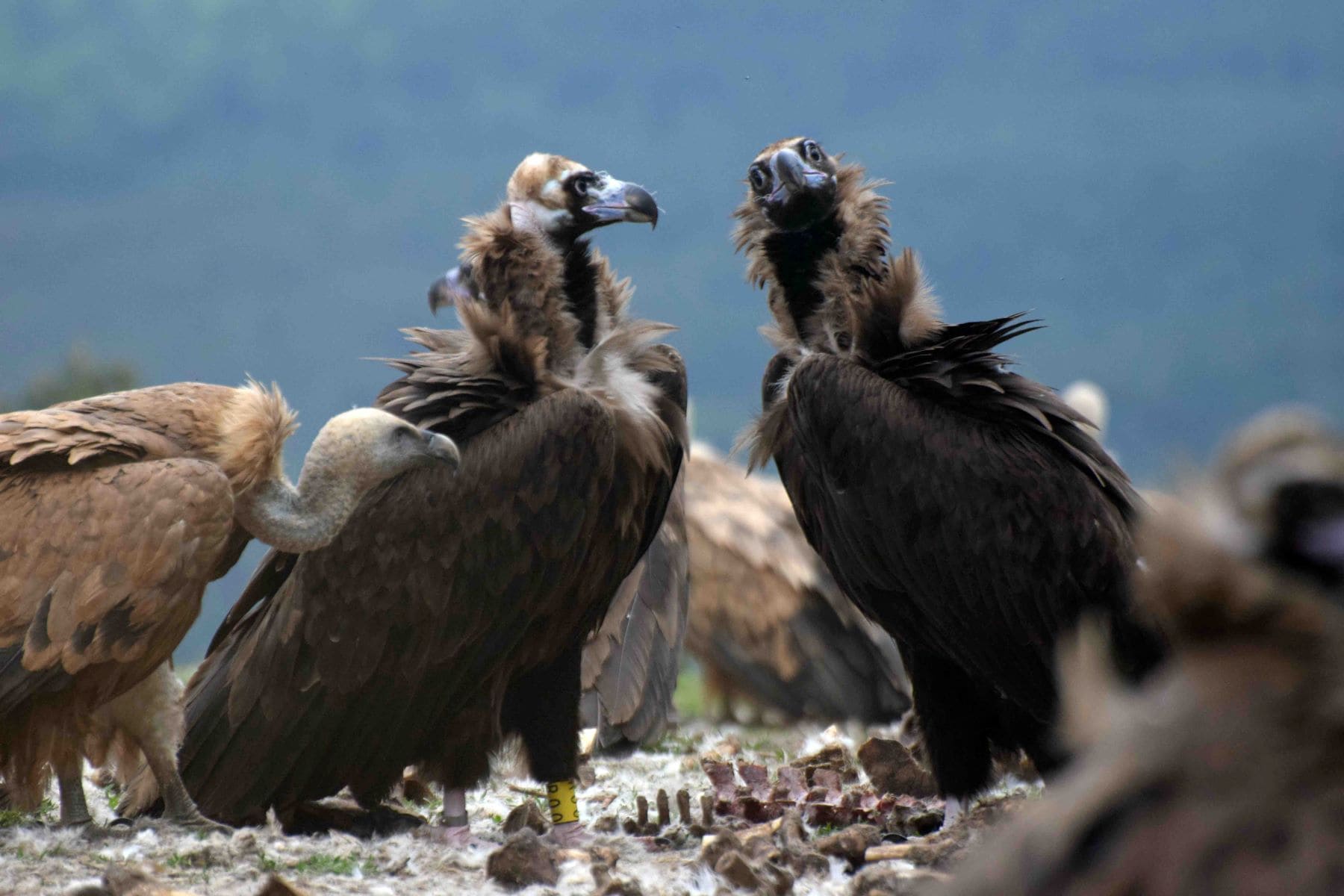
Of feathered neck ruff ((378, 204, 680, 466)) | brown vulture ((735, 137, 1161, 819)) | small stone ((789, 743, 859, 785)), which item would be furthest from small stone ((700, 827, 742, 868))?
small stone ((789, 743, 859, 785))

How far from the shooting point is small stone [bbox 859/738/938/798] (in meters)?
5.16

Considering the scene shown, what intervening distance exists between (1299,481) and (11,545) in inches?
135

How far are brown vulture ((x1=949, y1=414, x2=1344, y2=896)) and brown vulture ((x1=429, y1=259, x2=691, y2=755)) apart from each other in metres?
4.06

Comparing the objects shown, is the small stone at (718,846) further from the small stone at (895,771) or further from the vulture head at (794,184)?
the vulture head at (794,184)

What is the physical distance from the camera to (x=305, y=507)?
14.2 ft

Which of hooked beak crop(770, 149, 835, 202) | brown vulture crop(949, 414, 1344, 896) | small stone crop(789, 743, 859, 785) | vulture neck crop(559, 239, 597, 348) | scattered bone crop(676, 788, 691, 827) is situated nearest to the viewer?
brown vulture crop(949, 414, 1344, 896)

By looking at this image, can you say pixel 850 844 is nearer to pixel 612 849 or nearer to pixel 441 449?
pixel 612 849

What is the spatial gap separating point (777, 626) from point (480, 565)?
14.7 ft

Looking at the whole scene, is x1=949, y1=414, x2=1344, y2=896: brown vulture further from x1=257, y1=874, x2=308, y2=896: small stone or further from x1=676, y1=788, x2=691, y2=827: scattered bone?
x1=676, y1=788, x2=691, y2=827: scattered bone

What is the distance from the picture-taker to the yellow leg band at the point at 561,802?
466 cm

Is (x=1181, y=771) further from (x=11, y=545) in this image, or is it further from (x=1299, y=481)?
(x=11, y=545)

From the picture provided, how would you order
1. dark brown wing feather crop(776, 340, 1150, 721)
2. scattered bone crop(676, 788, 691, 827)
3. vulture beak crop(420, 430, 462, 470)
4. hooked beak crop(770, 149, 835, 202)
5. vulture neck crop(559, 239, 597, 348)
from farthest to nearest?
hooked beak crop(770, 149, 835, 202), vulture neck crop(559, 239, 597, 348), scattered bone crop(676, 788, 691, 827), vulture beak crop(420, 430, 462, 470), dark brown wing feather crop(776, 340, 1150, 721)

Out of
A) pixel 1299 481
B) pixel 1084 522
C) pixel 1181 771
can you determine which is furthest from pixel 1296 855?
pixel 1084 522

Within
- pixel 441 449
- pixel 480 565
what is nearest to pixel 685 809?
pixel 480 565
